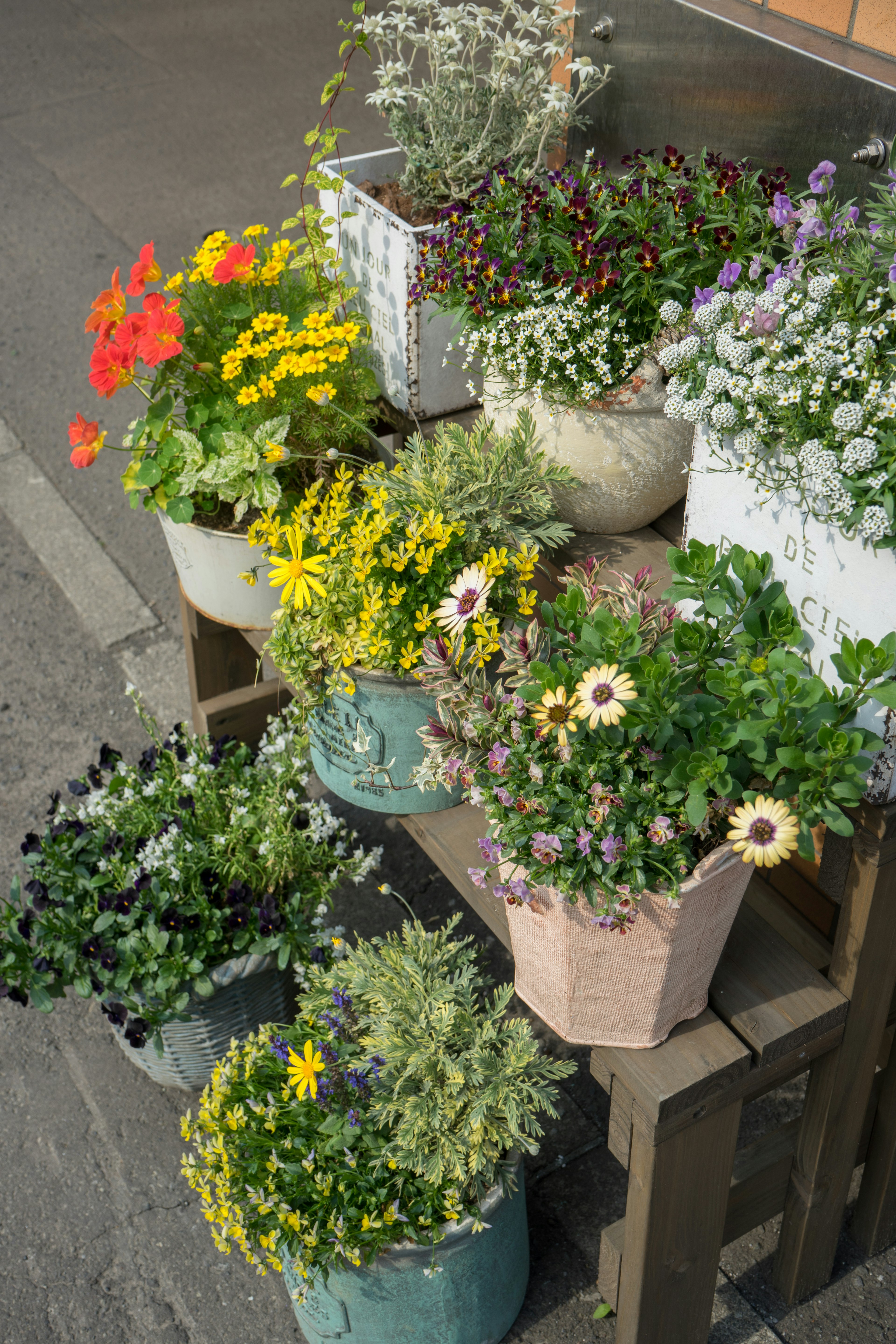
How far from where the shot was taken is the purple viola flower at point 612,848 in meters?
1.17

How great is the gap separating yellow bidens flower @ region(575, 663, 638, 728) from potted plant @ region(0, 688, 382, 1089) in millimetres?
776

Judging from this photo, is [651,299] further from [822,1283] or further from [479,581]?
[822,1283]

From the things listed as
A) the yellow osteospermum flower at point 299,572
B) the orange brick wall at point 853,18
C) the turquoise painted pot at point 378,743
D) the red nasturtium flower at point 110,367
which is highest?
the orange brick wall at point 853,18

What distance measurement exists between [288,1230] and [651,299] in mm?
1352

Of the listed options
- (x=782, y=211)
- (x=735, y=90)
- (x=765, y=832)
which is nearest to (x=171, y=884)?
(x=765, y=832)

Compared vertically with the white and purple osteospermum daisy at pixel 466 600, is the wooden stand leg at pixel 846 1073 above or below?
below

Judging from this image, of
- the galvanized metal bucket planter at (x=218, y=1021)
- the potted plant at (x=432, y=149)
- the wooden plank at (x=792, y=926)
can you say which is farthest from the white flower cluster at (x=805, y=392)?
the galvanized metal bucket planter at (x=218, y=1021)

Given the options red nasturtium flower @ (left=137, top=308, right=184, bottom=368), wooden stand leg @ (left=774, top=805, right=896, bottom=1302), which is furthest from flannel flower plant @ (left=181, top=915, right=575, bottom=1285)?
red nasturtium flower @ (left=137, top=308, right=184, bottom=368)

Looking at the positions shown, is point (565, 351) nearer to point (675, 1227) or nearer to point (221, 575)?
point (221, 575)

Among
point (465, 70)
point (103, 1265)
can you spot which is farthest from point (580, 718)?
point (103, 1265)

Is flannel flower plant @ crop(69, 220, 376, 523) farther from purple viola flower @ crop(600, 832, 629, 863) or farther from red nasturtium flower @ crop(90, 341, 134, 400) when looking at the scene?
purple viola flower @ crop(600, 832, 629, 863)

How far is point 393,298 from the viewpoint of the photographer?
6.19 feet

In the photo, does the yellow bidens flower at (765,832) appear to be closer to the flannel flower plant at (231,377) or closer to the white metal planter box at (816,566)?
the white metal planter box at (816,566)

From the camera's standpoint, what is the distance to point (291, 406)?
6.05ft
